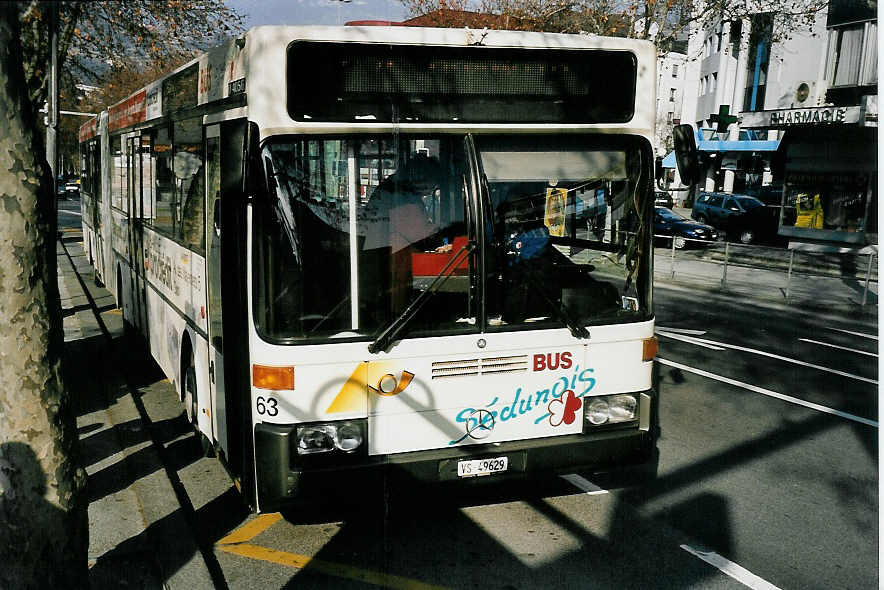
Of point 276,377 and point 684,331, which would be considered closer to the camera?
point 276,377

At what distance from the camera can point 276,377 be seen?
4555mm

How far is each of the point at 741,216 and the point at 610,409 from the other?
28.0m

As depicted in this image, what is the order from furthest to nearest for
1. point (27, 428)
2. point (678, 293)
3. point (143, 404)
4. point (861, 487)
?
1. point (678, 293)
2. point (143, 404)
3. point (861, 487)
4. point (27, 428)

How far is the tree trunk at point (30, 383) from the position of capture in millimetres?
3406

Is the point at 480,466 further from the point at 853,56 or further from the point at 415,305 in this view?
the point at 853,56

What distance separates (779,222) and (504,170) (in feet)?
94.2

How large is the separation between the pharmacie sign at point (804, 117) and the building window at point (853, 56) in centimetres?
179

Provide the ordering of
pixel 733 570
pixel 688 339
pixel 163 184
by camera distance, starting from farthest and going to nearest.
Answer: pixel 688 339 → pixel 163 184 → pixel 733 570

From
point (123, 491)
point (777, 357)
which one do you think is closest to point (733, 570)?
point (123, 491)

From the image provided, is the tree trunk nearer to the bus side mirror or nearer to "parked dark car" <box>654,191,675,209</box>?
the bus side mirror

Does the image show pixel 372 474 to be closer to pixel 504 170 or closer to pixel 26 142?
pixel 504 170

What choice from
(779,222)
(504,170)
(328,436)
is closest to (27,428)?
(328,436)

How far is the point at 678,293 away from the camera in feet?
59.0

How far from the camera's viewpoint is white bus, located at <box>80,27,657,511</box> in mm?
4523
